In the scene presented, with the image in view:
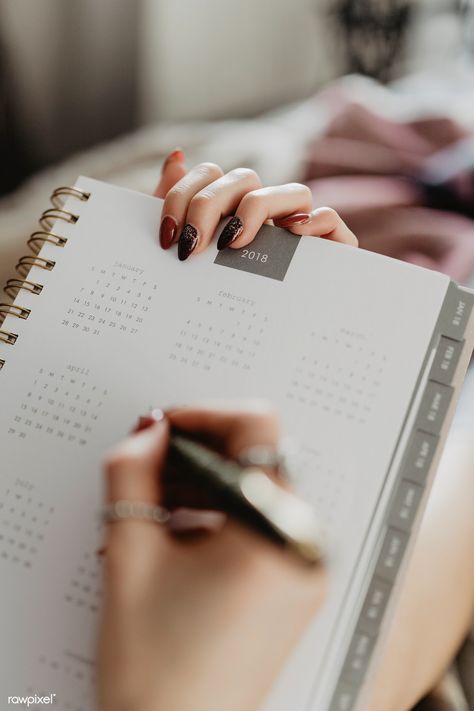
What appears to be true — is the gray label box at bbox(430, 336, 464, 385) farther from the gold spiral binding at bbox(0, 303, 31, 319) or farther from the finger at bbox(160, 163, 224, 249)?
the gold spiral binding at bbox(0, 303, 31, 319)

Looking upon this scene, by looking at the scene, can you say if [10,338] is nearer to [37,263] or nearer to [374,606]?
[37,263]

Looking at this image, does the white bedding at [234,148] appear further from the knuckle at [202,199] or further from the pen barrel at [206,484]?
the pen barrel at [206,484]

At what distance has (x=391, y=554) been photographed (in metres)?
0.46

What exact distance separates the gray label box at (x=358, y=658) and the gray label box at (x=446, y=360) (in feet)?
0.59

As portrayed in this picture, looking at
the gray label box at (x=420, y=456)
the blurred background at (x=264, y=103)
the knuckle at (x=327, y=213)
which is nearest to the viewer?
the gray label box at (x=420, y=456)

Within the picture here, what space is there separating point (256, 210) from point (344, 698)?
355 mm

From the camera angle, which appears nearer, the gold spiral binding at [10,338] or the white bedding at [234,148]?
the gold spiral binding at [10,338]

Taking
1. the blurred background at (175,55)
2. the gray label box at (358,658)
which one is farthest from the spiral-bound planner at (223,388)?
the blurred background at (175,55)

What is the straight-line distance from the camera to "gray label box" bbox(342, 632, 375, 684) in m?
0.44

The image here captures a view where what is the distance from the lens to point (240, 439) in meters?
0.42

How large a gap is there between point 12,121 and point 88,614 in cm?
180

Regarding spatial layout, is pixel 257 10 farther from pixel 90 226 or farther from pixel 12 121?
pixel 90 226

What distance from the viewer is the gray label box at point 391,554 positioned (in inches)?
17.9

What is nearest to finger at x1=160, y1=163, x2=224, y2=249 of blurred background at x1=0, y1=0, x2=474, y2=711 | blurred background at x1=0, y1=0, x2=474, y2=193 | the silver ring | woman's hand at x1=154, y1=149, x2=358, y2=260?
woman's hand at x1=154, y1=149, x2=358, y2=260
